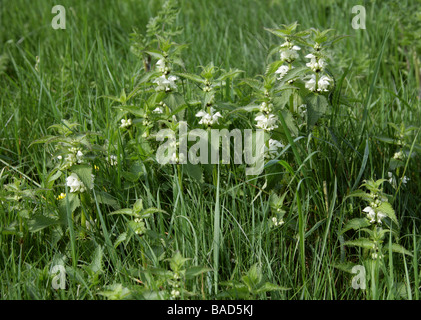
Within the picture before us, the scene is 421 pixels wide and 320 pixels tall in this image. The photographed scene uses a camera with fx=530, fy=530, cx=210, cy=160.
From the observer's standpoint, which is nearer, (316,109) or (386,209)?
(386,209)

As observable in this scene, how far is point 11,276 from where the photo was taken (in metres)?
2.00

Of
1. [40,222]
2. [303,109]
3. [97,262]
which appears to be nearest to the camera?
[97,262]

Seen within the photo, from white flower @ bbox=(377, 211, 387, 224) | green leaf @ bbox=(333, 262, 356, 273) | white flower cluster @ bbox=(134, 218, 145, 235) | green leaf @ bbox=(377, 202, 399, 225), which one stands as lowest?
green leaf @ bbox=(333, 262, 356, 273)

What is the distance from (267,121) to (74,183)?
0.81 meters

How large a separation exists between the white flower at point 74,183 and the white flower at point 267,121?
0.75m

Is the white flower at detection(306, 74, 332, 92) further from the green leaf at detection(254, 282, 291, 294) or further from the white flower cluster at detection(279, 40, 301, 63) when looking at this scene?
the green leaf at detection(254, 282, 291, 294)

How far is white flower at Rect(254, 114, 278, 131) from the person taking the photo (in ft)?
7.06

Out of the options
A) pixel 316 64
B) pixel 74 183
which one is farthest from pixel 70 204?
pixel 316 64

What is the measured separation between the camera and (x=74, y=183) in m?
2.08

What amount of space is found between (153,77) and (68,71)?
1363 mm

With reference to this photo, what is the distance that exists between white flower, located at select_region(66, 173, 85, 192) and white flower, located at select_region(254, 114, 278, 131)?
753 mm

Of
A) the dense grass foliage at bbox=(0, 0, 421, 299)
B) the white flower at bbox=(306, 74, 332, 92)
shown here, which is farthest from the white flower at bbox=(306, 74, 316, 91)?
the dense grass foliage at bbox=(0, 0, 421, 299)

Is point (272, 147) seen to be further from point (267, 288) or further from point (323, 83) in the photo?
point (267, 288)
